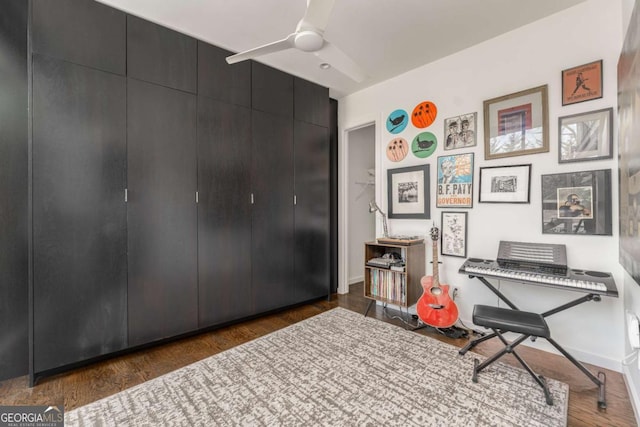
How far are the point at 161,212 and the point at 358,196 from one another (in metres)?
2.92

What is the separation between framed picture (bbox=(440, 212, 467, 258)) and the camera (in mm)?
2780

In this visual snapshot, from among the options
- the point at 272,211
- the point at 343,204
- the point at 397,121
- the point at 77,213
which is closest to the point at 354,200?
the point at 343,204

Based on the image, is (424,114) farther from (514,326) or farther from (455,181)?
(514,326)

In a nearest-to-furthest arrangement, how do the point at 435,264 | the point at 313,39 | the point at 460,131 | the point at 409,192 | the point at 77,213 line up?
the point at 313,39, the point at 77,213, the point at 435,264, the point at 460,131, the point at 409,192

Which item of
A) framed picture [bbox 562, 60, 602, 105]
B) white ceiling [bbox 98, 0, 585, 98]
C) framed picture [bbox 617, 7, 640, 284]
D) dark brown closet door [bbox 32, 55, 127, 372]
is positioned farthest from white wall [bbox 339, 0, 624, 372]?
dark brown closet door [bbox 32, 55, 127, 372]

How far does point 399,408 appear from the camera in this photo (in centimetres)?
165

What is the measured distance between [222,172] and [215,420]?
6.63 feet

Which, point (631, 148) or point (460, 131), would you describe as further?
point (460, 131)

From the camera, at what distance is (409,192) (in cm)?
323

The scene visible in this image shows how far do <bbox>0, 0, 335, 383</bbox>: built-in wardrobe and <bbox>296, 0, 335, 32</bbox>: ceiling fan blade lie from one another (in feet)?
4.94

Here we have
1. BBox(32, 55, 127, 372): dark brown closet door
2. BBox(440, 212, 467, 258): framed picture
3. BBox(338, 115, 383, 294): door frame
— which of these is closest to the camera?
BBox(32, 55, 127, 372): dark brown closet door

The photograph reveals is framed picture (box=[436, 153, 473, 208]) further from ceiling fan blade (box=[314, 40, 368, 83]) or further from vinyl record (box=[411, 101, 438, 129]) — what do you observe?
ceiling fan blade (box=[314, 40, 368, 83])

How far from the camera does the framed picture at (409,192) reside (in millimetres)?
3098

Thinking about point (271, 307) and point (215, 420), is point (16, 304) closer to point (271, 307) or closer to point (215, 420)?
point (215, 420)
